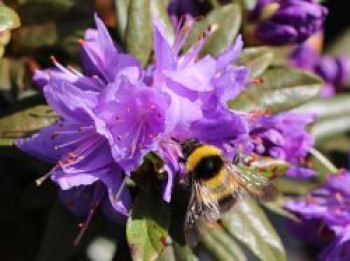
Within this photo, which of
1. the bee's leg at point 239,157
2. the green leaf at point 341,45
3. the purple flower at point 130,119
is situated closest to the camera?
the purple flower at point 130,119

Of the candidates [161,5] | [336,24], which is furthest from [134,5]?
[336,24]

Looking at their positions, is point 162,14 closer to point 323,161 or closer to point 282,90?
point 282,90

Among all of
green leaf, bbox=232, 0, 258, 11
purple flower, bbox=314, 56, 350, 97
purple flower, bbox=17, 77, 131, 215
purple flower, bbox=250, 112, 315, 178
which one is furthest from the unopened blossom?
purple flower, bbox=17, 77, 131, 215

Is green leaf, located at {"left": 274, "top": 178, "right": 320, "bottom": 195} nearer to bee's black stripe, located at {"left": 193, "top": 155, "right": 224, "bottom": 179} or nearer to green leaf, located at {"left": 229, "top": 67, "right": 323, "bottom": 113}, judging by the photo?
green leaf, located at {"left": 229, "top": 67, "right": 323, "bottom": 113}

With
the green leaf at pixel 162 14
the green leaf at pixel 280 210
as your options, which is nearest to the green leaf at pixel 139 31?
the green leaf at pixel 162 14

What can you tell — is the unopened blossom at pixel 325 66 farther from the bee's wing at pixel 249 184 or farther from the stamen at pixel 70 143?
the stamen at pixel 70 143
